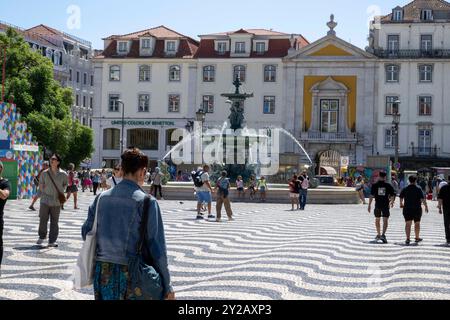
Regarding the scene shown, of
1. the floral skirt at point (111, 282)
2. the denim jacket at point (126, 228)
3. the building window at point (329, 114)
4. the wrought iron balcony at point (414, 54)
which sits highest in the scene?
the wrought iron balcony at point (414, 54)

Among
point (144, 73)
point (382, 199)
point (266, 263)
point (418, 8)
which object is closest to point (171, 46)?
point (144, 73)

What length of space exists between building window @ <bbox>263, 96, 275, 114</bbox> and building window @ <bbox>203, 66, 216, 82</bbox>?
436 cm

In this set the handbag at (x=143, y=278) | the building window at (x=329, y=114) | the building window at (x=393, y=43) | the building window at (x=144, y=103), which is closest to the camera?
the handbag at (x=143, y=278)

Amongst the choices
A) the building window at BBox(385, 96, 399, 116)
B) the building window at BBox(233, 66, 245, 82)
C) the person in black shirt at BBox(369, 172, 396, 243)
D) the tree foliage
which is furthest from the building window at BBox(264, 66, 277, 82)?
the person in black shirt at BBox(369, 172, 396, 243)

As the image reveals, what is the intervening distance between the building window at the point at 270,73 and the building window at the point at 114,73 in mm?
11752

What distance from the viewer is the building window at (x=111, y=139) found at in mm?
58438

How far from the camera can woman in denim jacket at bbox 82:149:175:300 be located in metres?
4.81

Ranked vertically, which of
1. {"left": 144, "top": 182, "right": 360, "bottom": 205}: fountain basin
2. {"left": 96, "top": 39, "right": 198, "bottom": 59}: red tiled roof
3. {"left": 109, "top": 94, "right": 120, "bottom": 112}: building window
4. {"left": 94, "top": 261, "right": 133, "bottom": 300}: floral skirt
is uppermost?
{"left": 96, "top": 39, "right": 198, "bottom": 59}: red tiled roof

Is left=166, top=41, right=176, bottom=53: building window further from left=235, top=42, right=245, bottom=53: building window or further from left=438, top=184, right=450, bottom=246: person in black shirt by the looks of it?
left=438, top=184, right=450, bottom=246: person in black shirt

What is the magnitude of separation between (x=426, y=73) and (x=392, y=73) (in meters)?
2.47

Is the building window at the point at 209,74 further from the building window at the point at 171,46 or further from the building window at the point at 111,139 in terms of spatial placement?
the building window at the point at 111,139

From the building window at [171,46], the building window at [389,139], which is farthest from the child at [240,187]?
the building window at [171,46]

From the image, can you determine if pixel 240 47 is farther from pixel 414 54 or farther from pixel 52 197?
pixel 52 197

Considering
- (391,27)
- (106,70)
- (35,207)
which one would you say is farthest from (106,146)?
(35,207)
